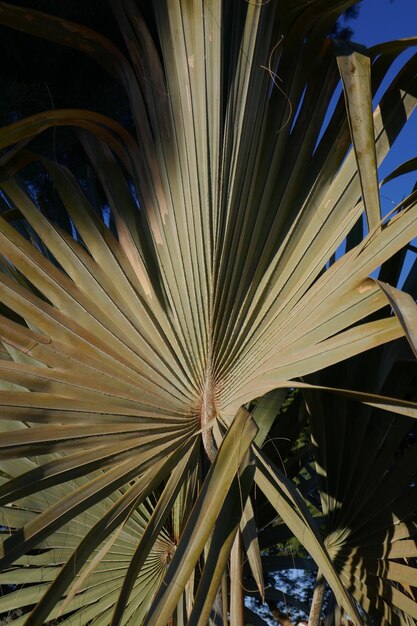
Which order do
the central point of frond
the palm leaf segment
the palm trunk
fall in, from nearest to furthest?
1. the palm leaf segment
2. the central point of frond
3. the palm trunk

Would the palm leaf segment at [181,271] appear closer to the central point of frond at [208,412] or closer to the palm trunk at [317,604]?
the central point of frond at [208,412]

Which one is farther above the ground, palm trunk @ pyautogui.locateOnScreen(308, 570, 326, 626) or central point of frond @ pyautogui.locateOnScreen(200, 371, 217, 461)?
central point of frond @ pyautogui.locateOnScreen(200, 371, 217, 461)

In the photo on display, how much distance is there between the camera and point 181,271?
176 cm

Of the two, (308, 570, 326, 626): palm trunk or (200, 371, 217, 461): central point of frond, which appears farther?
(308, 570, 326, 626): palm trunk

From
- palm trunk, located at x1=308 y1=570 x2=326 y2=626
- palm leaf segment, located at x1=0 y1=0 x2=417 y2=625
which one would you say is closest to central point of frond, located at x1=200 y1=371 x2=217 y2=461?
palm leaf segment, located at x1=0 y1=0 x2=417 y2=625

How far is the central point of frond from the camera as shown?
1.56m

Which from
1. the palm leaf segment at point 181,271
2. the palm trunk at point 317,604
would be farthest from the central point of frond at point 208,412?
the palm trunk at point 317,604

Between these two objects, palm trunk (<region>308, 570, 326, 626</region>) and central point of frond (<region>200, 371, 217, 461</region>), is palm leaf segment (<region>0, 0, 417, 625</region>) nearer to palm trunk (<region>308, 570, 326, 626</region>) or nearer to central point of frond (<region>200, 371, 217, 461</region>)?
central point of frond (<region>200, 371, 217, 461</region>)

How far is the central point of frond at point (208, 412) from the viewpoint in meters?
1.56

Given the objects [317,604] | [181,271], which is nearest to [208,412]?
[181,271]

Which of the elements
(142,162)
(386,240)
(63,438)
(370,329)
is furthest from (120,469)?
(142,162)

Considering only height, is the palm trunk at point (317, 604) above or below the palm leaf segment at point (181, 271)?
below

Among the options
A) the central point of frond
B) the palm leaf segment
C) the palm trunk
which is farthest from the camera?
the palm trunk

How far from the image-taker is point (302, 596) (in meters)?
4.10
